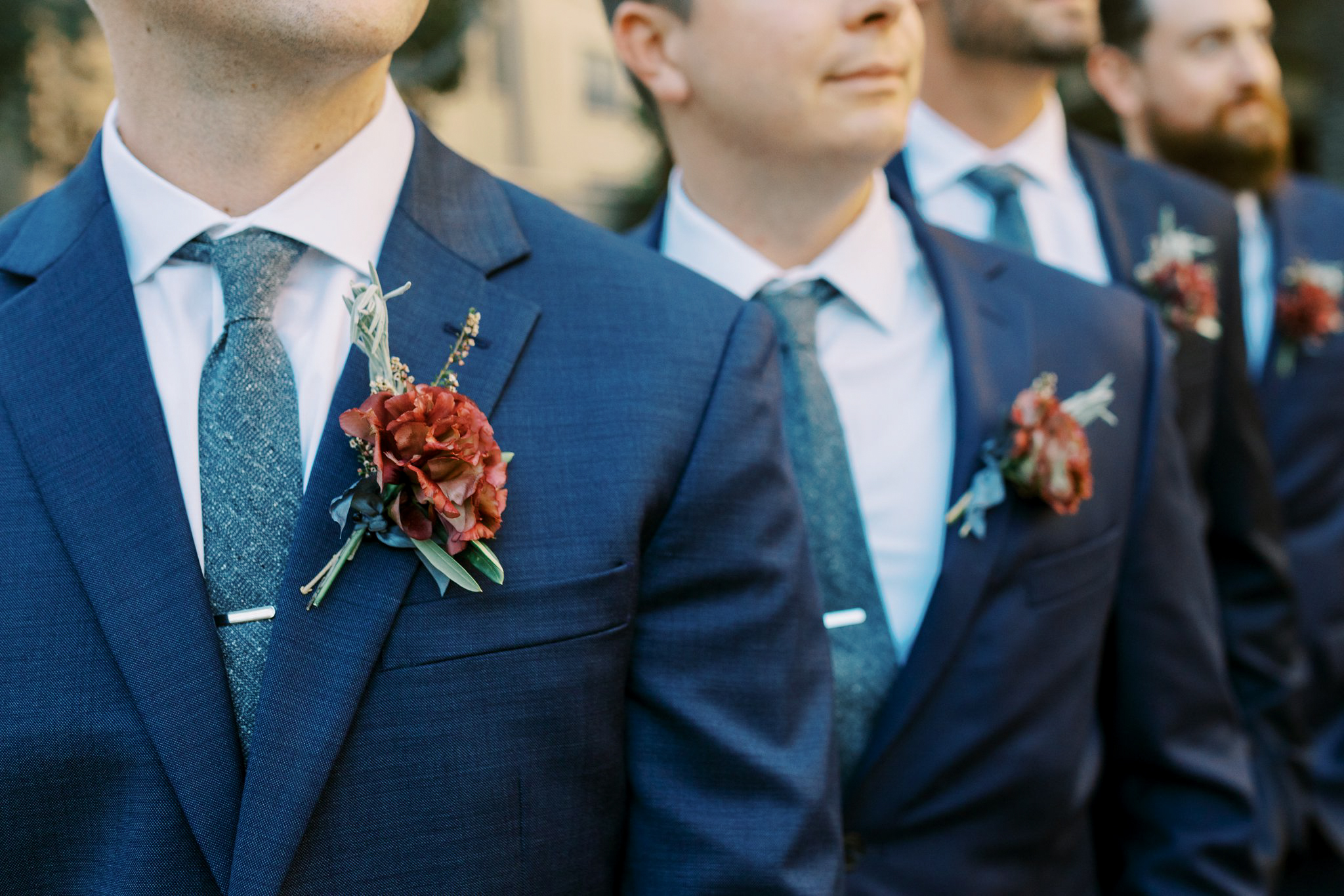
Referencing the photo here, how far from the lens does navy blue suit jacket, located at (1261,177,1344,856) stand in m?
3.99

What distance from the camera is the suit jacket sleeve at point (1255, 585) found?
10.2ft

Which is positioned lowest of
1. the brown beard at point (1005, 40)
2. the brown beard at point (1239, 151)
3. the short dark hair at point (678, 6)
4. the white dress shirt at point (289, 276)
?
the white dress shirt at point (289, 276)

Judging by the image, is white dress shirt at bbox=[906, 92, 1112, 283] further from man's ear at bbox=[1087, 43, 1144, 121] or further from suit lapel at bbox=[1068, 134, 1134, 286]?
man's ear at bbox=[1087, 43, 1144, 121]

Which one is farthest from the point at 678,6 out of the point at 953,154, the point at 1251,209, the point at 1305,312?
the point at 1251,209

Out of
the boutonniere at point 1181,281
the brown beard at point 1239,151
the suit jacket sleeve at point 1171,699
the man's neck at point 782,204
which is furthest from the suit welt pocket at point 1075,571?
the brown beard at point 1239,151

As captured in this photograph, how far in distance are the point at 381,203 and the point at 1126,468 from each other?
5.19 ft

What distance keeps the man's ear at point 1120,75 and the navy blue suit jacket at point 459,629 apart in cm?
327

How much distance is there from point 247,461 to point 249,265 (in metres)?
0.29

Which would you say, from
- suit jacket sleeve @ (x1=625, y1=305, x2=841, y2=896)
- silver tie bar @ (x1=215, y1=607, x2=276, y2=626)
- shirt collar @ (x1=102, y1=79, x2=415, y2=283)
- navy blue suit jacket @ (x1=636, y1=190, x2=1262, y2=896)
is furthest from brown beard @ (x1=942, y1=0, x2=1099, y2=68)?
silver tie bar @ (x1=215, y1=607, x2=276, y2=626)

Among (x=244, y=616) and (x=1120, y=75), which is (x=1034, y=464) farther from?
(x=1120, y=75)

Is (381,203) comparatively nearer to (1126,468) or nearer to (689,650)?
(689,650)

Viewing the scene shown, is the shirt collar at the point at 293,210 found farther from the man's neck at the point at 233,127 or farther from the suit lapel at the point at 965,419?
the suit lapel at the point at 965,419

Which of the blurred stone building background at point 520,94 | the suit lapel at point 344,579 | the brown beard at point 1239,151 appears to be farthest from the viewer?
the blurred stone building background at point 520,94

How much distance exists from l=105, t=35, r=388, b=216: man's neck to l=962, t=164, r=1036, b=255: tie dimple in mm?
1885
